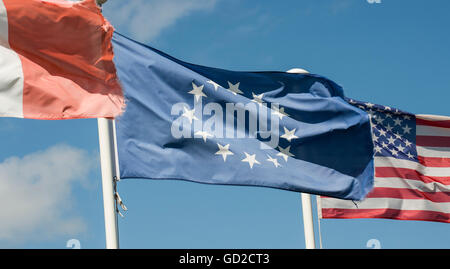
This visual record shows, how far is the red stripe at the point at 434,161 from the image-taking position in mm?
14953

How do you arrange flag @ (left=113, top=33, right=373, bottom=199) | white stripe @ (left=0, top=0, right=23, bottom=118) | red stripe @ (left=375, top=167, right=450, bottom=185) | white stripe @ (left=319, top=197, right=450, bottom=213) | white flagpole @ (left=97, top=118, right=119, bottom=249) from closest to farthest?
white flagpole @ (left=97, top=118, right=119, bottom=249) < white stripe @ (left=0, top=0, right=23, bottom=118) < flag @ (left=113, top=33, right=373, bottom=199) < white stripe @ (left=319, top=197, right=450, bottom=213) < red stripe @ (left=375, top=167, right=450, bottom=185)

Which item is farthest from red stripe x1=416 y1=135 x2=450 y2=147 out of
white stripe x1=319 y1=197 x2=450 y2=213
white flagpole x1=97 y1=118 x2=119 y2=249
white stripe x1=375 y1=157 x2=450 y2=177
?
white flagpole x1=97 y1=118 x2=119 y2=249

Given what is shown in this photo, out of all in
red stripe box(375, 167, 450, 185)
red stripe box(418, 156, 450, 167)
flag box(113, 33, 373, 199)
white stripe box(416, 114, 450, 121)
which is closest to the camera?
flag box(113, 33, 373, 199)

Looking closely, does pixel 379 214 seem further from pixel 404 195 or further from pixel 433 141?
pixel 433 141

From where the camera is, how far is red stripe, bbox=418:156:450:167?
15.0 metres

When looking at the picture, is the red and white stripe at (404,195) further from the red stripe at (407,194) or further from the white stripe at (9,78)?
the white stripe at (9,78)

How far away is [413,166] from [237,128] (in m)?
5.39

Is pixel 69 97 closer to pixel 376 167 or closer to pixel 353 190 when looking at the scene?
pixel 353 190

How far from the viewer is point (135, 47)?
1009 centimetres

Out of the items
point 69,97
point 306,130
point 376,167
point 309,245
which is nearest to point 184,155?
point 69,97

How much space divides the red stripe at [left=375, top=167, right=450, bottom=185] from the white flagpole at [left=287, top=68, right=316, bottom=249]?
5.98 feet

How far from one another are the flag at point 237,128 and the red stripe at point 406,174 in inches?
114

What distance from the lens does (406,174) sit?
571 inches

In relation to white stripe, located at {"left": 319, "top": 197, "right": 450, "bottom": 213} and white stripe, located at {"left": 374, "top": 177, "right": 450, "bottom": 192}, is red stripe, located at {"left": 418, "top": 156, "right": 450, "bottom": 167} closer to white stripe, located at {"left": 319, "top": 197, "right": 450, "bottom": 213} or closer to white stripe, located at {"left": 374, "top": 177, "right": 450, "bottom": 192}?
white stripe, located at {"left": 374, "top": 177, "right": 450, "bottom": 192}
